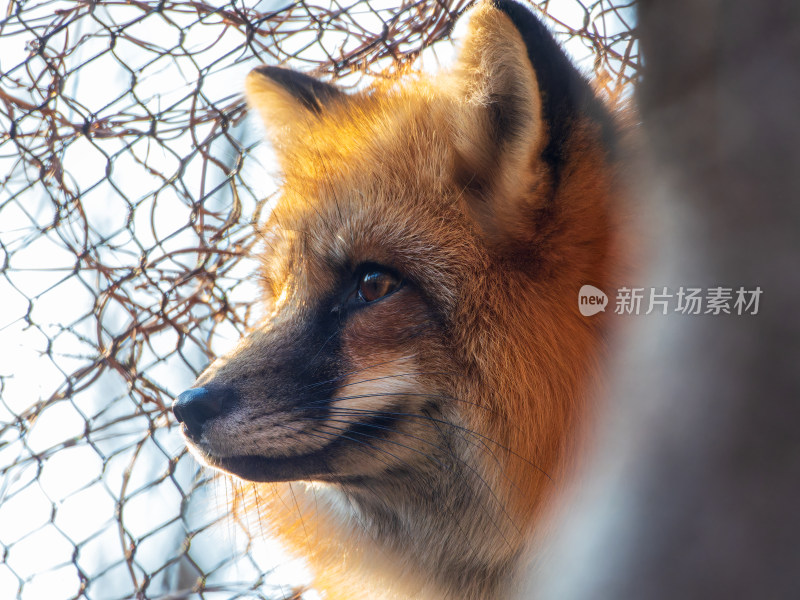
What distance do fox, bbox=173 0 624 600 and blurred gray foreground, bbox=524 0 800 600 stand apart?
837 millimetres

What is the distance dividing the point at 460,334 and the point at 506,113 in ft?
1.43

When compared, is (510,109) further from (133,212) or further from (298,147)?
(133,212)

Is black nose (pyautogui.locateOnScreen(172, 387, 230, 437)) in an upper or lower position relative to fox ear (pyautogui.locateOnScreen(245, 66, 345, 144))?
lower

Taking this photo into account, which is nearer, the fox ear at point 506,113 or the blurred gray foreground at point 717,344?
the blurred gray foreground at point 717,344

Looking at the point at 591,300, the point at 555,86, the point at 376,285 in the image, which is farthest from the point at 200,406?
the point at 555,86

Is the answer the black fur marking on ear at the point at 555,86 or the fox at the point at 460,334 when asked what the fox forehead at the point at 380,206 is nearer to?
the fox at the point at 460,334

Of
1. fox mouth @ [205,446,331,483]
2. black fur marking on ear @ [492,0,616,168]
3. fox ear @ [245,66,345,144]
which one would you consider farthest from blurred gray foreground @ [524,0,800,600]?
fox ear @ [245,66,345,144]

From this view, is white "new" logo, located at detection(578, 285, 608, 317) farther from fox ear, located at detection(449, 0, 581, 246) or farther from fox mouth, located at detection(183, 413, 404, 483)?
fox mouth, located at detection(183, 413, 404, 483)

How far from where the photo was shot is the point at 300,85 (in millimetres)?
1888

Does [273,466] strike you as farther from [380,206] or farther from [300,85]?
[300,85]

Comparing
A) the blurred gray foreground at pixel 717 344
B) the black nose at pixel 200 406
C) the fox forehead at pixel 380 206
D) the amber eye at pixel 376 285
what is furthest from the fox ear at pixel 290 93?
the blurred gray foreground at pixel 717 344

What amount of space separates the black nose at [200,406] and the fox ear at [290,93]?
2.90ft

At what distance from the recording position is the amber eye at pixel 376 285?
1335mm

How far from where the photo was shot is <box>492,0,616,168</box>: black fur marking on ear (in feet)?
3.80
